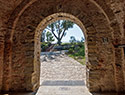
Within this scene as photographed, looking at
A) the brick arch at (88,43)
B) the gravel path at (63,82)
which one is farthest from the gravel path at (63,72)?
the brick arch at (88,43)

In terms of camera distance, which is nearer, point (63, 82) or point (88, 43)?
point (88, 43)

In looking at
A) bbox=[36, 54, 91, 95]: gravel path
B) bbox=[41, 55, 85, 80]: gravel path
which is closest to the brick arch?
bbox=[36, 54, 91, 95]: gravel path

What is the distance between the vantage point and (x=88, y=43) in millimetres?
3107

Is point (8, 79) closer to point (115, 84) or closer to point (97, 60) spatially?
point (97, 60)

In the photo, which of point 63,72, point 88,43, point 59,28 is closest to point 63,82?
point 63,72

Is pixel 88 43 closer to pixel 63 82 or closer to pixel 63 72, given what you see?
pixel 63 82

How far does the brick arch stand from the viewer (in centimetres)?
297

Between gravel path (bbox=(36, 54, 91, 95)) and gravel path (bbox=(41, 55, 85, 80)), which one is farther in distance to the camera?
gravel path (bbox=(41, 55, 85, 80))

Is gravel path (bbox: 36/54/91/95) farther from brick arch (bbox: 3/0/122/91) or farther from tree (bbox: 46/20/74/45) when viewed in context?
tree (bbox: 46/20/74/45)

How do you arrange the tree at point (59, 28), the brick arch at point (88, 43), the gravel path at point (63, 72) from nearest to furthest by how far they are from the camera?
the brick arch at point (88, 43) < the gravel path at point (63, 72) < the tree at point (59, 28)

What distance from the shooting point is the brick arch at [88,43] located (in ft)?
9.76

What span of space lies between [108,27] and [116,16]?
16.9 inches

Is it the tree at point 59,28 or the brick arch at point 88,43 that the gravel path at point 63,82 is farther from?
the tree at point 59,28

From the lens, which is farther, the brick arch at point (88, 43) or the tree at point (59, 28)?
the tree at point (59, 28)
